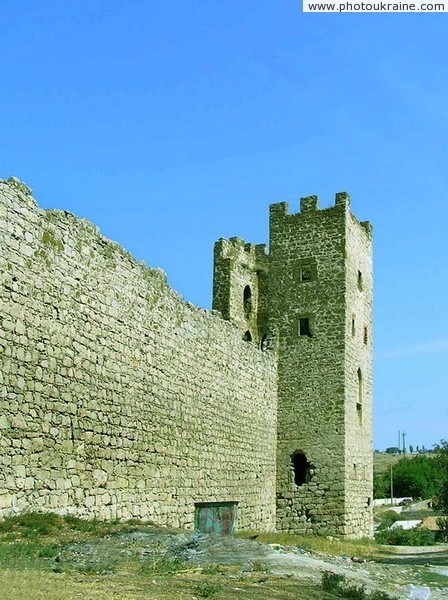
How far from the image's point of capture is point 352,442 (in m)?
24.7

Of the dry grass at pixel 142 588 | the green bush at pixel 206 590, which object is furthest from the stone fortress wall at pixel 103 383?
the green bush at pixel 206 590

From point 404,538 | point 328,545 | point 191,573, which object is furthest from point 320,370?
point 191,573

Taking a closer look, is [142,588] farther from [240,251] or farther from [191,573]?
[240,251]

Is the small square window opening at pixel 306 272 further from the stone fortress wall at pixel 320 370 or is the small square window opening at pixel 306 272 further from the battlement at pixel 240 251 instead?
the battlement at pixel 240 251

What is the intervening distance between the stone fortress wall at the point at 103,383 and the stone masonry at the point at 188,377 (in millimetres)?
34

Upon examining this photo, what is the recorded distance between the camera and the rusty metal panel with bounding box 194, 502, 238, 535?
48.8ft

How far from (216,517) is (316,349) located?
10.4 metres

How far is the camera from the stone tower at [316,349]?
78.8 feet

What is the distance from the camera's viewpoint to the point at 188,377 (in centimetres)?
1828

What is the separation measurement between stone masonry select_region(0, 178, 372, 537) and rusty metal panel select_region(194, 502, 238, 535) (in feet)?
4.17

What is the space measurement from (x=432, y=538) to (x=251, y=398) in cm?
957

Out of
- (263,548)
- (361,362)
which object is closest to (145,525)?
(263,548)

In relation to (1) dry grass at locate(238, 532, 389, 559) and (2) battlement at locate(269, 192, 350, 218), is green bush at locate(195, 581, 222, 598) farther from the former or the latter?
(2) battlement at locate(269, 192, 350, 218)

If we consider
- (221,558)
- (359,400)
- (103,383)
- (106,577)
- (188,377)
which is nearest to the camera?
(106,577)
